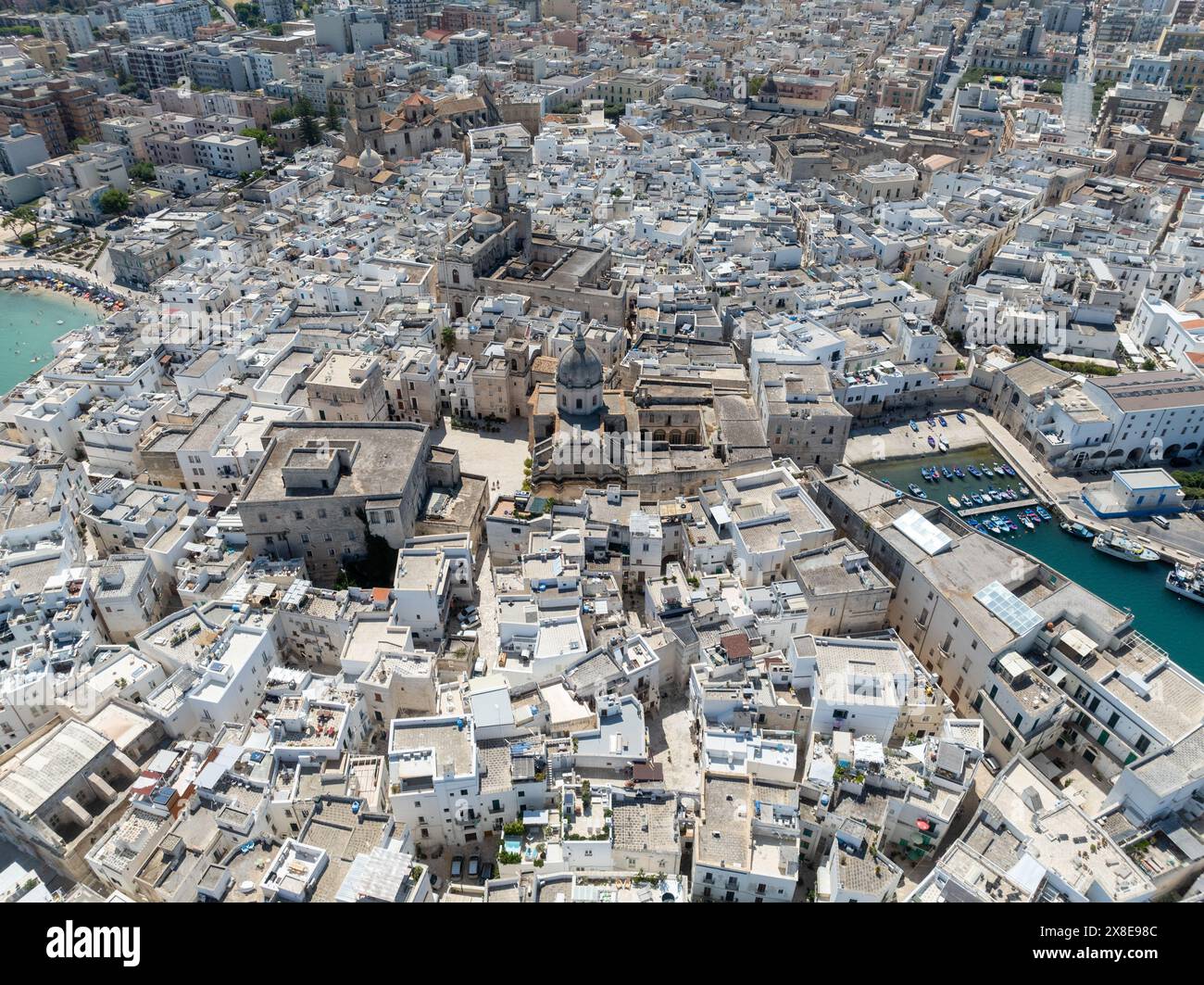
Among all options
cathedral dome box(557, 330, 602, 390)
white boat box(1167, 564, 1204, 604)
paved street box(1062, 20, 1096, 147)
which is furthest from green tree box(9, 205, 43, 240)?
paved street box(1062, 20, 1096, 147)

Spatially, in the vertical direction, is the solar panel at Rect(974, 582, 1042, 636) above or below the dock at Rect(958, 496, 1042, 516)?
above

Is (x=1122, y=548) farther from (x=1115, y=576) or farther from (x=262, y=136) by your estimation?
(x=262, y=136)

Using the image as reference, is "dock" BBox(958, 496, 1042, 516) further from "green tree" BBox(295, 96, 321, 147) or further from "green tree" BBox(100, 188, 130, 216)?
"green tree" BBox(295, 96, 321, 147)

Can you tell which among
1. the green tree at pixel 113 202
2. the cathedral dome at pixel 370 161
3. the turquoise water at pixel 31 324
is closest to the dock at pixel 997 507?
the turquoise water at pixel 31 324

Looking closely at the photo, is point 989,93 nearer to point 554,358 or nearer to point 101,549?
point 554,358

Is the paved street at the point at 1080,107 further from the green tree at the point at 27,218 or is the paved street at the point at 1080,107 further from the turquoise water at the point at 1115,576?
the green tree at the point at 27,218
